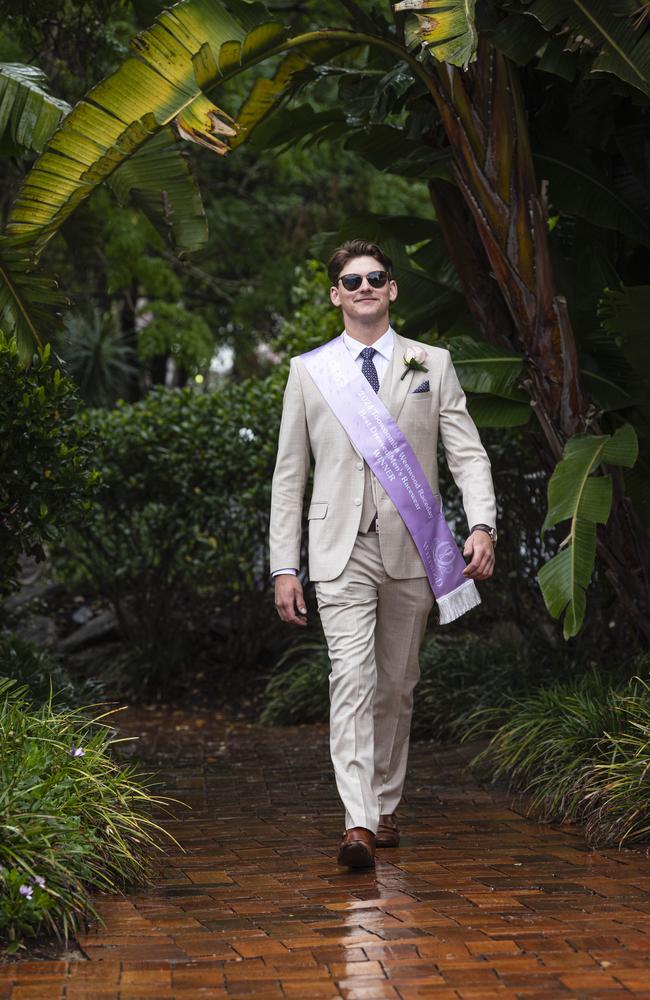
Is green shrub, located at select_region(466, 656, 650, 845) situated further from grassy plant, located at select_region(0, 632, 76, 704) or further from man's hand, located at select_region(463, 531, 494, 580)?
grassy plant, located at select_region(0, 632, 76, 704)

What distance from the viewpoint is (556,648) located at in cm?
865

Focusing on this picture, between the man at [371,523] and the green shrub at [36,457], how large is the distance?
152 cm

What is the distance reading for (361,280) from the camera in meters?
5.49

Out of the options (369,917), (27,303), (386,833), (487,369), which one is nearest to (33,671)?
(27,303)

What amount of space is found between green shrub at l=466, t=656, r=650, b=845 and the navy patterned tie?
1797 mm

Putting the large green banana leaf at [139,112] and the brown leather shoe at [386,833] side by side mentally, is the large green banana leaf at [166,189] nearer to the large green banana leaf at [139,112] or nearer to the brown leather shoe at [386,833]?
the large green banana leaf at [139,112]

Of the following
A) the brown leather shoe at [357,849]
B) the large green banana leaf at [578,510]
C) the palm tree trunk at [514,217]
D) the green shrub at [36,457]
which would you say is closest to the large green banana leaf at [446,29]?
the palm tree trunk at [514,217]

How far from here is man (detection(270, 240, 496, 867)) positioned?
534 cm

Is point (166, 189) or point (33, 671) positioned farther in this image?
point (33, 671)

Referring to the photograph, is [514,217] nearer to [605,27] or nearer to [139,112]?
[605,27]

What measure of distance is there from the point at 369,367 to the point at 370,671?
4.04 feet

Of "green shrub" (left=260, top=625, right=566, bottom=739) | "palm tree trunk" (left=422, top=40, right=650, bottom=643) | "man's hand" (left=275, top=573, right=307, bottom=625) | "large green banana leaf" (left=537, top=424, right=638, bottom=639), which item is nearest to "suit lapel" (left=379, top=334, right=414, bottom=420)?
"man's hand" (left=275, top=573, right=307, bottom=625)

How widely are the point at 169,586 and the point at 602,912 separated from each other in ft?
22.7

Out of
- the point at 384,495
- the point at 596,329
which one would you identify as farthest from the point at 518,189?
the point at 384,495
